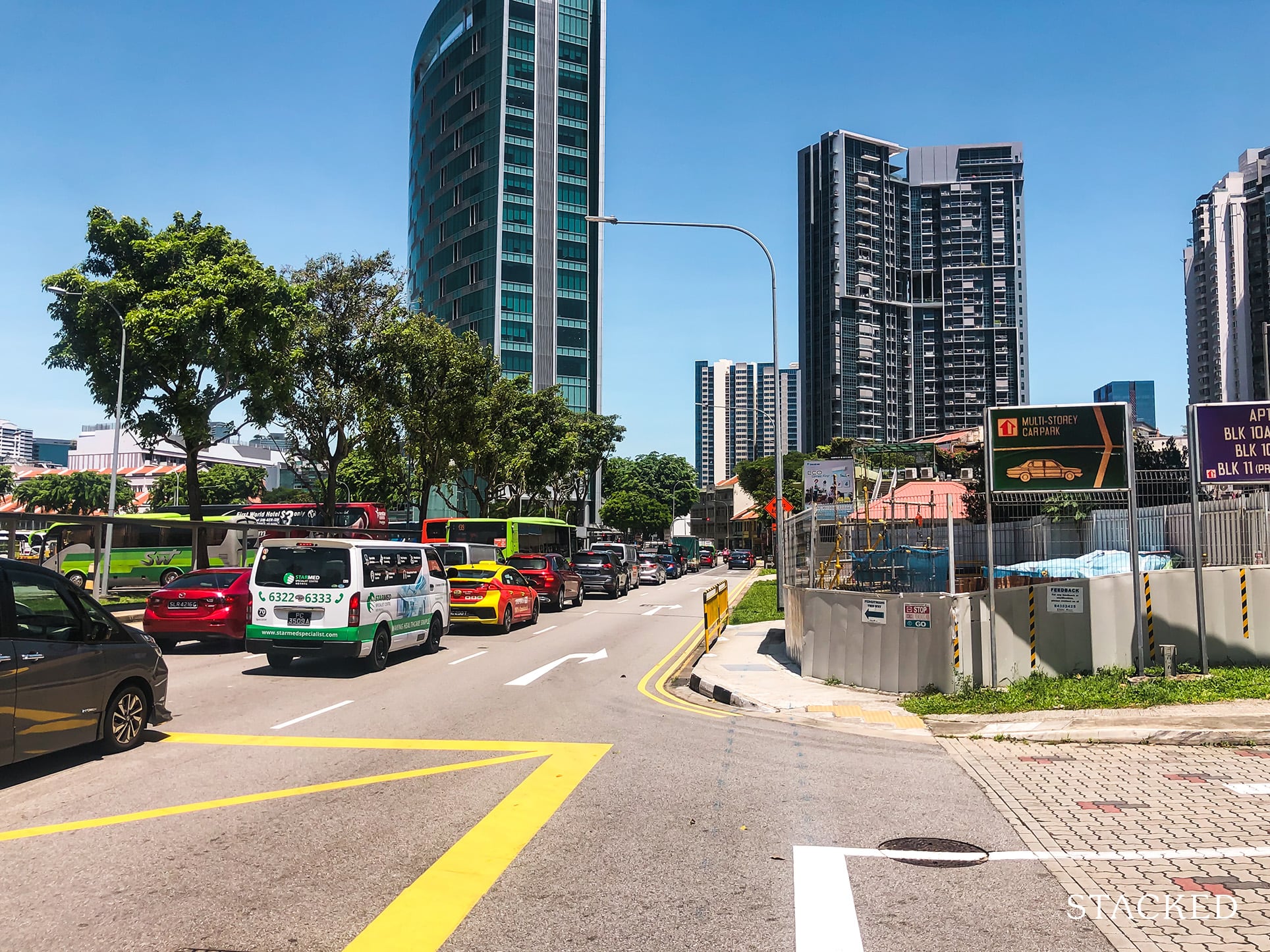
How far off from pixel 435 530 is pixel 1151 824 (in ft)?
92.9

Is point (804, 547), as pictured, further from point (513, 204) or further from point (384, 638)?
point (513, 204)

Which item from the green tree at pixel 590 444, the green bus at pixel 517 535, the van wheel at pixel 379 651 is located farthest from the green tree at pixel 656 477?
the van wheel at pixel 379 651

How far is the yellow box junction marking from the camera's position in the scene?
471 centimetres

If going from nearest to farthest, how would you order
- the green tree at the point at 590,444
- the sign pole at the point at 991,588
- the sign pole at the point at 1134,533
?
the sign pole at the point at 1134,533
the sign pole at the point at 991,588
the green tree at the point at 590,444

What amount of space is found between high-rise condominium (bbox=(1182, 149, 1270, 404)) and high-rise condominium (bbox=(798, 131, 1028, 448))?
2459cm

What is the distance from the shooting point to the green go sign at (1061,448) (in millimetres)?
12375

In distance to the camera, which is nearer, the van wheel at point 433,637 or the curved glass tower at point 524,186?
the van wheel at point 433,637

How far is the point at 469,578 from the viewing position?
22.0 m

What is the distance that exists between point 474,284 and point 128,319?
68301 mm

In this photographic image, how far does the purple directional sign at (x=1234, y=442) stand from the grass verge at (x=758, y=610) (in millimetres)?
11745

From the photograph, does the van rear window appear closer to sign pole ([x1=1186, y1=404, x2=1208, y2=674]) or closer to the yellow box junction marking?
the yellow box junction marking

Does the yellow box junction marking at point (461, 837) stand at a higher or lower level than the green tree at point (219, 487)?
lower

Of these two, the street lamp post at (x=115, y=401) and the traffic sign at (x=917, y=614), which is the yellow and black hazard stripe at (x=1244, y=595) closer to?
the traffic sign at (x=917, y=614)

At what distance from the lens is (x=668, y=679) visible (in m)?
15.2
